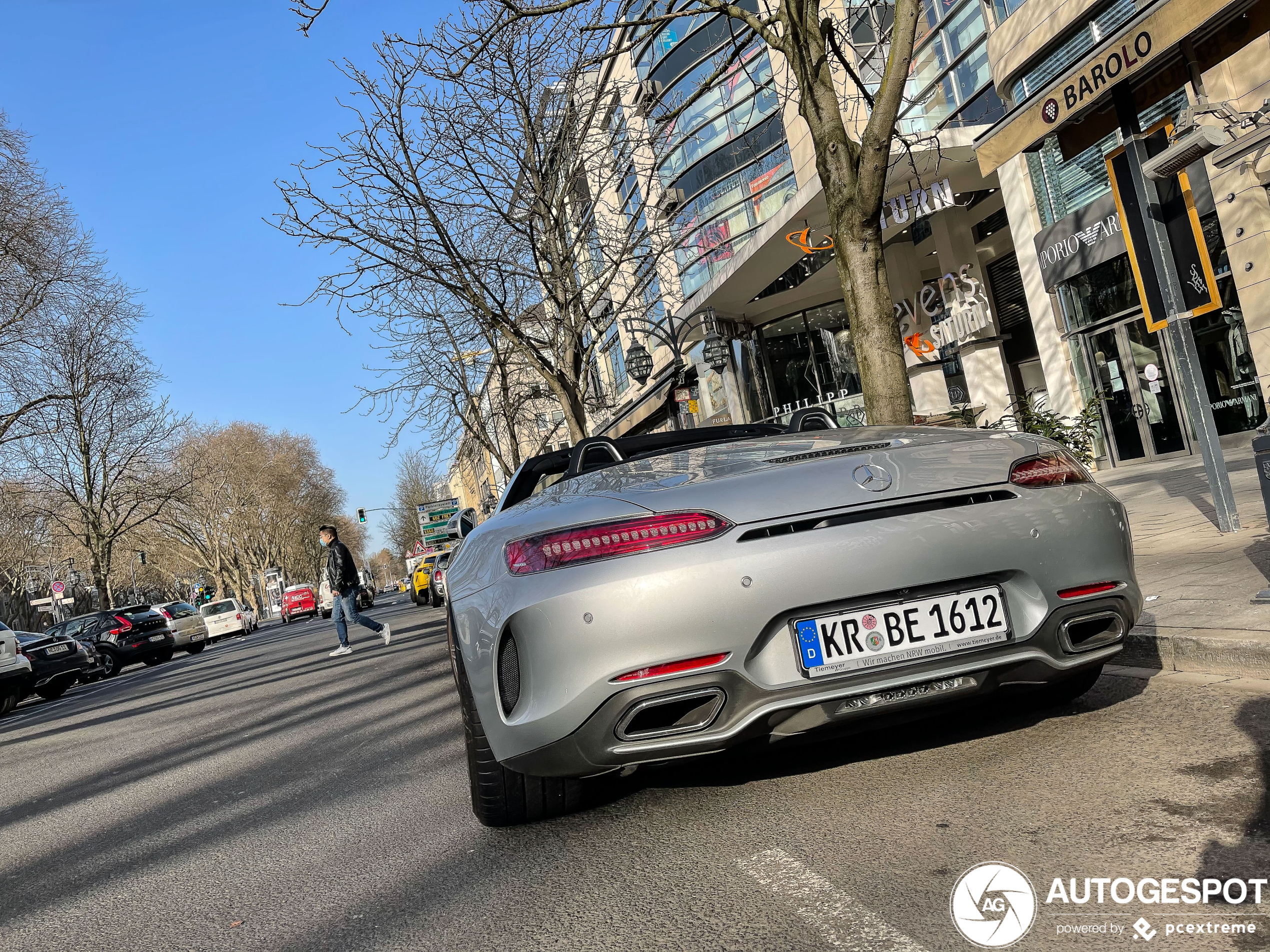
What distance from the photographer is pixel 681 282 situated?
1137 inches

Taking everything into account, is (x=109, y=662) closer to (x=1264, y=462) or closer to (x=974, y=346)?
(x=974, y=346)

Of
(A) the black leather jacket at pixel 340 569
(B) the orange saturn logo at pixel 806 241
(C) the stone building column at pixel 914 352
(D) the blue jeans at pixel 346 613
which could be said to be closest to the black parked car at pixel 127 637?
(A) the black leather jacket at pixel 340 569

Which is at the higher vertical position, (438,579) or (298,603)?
(438,579)

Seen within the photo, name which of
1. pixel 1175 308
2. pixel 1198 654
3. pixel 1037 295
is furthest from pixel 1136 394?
pixel 1198 654

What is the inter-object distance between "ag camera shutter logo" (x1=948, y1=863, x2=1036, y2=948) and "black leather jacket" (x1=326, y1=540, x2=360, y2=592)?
12798 mm

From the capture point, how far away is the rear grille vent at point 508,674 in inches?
116

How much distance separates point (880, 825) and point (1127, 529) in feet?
4.28

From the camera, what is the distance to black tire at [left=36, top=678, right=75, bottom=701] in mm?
19844

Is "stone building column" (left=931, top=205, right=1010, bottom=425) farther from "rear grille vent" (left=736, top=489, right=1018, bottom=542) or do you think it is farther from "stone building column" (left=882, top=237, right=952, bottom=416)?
"rear grille vent" (left=736, top=489, right=1018, bottom=542)

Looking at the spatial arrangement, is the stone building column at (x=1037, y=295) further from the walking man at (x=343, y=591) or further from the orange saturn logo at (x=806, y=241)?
the walking man at (x=343, y=591)

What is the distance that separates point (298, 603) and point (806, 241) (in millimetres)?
42441

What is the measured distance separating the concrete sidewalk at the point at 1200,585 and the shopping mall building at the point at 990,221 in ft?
5.97

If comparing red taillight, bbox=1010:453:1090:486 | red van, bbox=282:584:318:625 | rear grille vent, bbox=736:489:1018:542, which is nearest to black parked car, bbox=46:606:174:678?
rear grille vent, bbox=736:489:1018:542

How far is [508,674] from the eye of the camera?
3.00m
